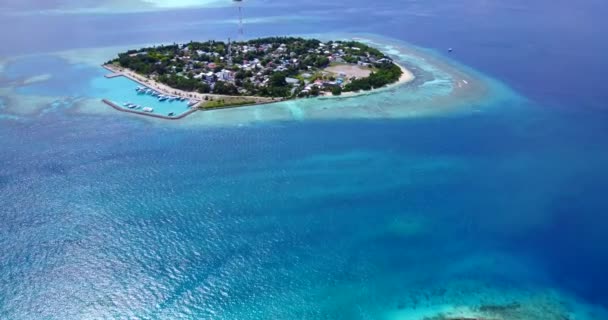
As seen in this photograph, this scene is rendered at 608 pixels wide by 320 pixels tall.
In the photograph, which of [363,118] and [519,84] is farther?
[519,84]

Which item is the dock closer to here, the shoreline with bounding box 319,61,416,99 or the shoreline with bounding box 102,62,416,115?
the shoreline with bounding box 102,62,416,115

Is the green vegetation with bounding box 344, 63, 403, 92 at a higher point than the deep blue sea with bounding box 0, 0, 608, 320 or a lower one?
higher

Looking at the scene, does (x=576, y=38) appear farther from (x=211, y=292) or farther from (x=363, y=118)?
(x=211, y=292)

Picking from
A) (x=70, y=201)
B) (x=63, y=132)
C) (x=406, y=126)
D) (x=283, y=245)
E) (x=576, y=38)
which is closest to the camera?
(x=283, y=245)

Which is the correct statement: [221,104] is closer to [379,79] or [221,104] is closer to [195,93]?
[195,93]

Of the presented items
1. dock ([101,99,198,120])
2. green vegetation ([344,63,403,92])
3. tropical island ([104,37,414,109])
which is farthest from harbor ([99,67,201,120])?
green vegetation ([344,63,403,92])

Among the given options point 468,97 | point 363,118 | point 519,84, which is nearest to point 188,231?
point 363,118

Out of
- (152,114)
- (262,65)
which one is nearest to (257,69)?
(262,65)
